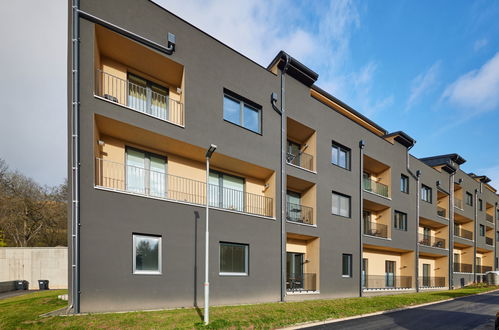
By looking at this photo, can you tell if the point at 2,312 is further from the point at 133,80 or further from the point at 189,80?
the point at 189,80

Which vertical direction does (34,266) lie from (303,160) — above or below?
below

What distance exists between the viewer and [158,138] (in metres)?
14.1

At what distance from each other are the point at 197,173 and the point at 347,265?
12768 millimetres

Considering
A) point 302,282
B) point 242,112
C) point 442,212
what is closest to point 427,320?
point 302,282

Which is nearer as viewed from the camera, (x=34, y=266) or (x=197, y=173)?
(x=197, y=173)

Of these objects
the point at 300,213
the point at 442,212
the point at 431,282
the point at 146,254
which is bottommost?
the point at 431,282

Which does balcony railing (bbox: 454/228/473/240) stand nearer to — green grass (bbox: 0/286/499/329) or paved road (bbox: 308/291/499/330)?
paved road (bbox: 308/291/499/330)

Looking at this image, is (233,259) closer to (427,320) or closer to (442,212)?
(427,320)

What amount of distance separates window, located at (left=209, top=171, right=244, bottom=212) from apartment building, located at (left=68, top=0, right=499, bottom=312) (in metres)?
0.08

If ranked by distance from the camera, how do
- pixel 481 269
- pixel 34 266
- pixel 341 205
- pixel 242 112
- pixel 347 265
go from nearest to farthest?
pixel 242 112 < pixel 347 265 < pixel 341 205 < pixel 34 266 < pixel 481 269

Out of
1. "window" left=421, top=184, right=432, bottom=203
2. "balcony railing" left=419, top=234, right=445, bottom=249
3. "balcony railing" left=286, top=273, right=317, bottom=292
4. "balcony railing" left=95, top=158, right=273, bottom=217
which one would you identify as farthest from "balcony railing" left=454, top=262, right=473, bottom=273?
"balcony railing" left=95, top=158, right=273, bottom=217

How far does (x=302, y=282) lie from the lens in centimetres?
1989

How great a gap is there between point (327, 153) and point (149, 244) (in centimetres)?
1315

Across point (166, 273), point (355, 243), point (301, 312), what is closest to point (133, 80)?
point (166, 273)
